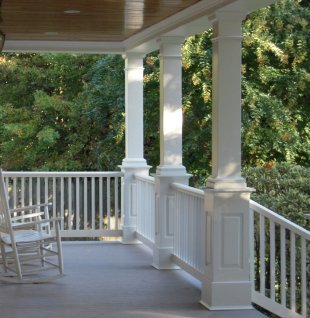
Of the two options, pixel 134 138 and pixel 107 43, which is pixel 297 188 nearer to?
pixel 134 138

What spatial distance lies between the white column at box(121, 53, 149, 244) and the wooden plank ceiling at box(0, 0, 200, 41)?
27.2 inches

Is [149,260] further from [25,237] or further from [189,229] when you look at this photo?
[25,237]

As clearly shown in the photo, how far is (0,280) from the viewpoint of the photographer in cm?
816

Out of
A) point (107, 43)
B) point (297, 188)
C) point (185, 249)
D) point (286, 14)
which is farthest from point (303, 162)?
point (185, 249)

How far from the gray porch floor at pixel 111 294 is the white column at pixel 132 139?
4.09 ft

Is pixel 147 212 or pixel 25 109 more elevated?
pixel 25 109

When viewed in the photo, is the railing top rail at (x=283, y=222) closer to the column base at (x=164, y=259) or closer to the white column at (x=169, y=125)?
the white column at (x=169, y=125)

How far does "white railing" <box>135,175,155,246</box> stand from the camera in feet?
32.4

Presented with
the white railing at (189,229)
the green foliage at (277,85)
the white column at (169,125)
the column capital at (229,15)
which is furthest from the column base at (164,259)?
the green foliage at (277,85)

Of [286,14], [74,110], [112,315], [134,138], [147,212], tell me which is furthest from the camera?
[74,110]

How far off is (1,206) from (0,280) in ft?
2.34

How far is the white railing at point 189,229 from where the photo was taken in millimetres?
7517

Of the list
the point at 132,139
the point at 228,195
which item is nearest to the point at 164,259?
the point at 228,195

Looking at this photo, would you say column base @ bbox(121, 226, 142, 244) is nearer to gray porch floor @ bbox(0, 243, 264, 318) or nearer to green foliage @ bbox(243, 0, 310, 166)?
gray porch floor @ bbox(0, 243, 264, 318)
